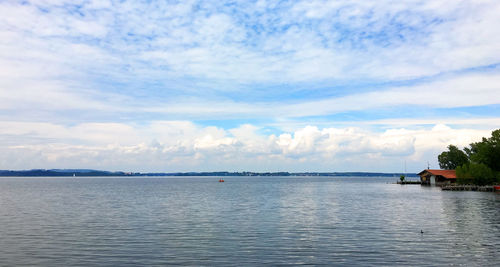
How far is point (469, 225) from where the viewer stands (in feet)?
153

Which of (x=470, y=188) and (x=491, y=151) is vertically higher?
(x=491, y=151)

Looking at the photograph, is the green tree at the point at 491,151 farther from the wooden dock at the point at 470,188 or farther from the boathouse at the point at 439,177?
the boathouse at the point at 439,177

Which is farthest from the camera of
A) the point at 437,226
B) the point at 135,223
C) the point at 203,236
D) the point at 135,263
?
the point at 135,223

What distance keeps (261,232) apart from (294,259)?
12435 mm

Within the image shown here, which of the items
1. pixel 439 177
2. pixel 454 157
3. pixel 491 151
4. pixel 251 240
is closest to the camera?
pixel 251 240

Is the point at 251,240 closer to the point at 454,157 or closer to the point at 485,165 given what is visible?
the point at 485,165

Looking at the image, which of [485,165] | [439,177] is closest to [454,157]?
[439,177]

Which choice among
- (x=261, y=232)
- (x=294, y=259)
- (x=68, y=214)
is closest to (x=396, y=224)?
(x=261, y=232)

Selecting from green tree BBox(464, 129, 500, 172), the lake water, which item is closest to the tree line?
green tree BBox(464, 129, 500, 172)

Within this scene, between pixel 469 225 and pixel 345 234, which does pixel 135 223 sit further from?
pixel 469 225

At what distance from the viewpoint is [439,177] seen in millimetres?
170625

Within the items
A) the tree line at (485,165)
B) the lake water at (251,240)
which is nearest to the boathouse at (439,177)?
the tree line at (485,165)

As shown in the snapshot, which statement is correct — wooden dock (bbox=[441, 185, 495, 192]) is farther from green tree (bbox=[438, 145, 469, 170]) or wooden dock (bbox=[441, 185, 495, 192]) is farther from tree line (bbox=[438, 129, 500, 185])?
green tree (bbox=[438, 145, 469, 170])

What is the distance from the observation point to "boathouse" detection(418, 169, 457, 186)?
159500mm
